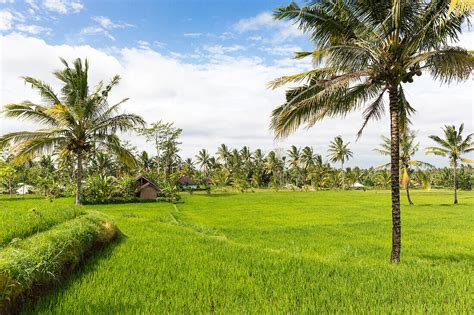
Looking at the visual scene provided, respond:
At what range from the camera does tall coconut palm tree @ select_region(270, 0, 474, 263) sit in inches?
262

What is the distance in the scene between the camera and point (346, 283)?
5066mm

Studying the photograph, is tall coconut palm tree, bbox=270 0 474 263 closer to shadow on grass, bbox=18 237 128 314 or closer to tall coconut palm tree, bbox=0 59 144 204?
shadow on grass, bbox=18 237 128 314

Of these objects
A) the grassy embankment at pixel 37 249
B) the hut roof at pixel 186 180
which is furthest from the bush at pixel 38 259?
the hut roof at pixel 186 180

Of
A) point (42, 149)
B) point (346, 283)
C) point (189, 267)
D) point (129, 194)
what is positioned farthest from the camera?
point (129, 194)

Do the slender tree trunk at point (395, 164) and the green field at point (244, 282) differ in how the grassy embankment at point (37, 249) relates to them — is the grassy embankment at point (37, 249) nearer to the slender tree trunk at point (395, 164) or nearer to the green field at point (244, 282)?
the green field at point (244, 282)

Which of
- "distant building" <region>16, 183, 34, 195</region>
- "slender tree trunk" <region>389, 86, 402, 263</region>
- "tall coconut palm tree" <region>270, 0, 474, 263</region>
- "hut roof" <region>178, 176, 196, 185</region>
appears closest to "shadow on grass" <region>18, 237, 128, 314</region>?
"tall coconut palm tree" <region>270, 0, 474, 263</region>

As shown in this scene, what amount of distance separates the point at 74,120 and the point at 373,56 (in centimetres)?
1652

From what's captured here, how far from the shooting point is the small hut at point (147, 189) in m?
32.8

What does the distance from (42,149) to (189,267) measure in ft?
48.6

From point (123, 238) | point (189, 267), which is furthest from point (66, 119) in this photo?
point (189, 267)

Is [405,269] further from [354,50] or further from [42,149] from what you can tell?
[42,149]

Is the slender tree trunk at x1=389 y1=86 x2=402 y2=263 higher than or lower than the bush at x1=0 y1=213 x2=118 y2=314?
higher

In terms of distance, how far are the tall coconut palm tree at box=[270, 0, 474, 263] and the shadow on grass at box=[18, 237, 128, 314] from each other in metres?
4.88

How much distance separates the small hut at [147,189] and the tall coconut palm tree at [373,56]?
27296mm
